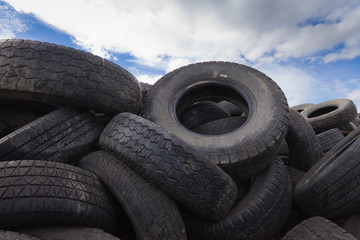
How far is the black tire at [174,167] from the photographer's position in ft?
5.52

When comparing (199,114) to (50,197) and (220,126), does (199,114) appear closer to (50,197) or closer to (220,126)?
(220,126)

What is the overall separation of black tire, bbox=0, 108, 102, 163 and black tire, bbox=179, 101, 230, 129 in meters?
1.25

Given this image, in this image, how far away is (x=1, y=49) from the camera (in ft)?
6.11

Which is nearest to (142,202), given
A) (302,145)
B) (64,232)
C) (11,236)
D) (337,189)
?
(64,232)

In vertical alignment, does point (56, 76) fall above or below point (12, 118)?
above

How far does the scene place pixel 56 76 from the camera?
6.18 ft

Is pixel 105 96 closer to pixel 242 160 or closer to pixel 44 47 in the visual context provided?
pixel 44 47

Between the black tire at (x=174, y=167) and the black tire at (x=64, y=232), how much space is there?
0.47 m

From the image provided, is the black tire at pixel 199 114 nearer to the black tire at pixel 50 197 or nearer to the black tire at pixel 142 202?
the black tire at pixel 142 202

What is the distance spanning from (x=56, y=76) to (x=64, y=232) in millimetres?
1138

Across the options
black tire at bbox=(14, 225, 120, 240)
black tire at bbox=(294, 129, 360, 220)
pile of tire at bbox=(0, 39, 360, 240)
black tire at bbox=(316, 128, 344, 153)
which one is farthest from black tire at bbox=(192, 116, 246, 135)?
black tire at bbox=(14, 225, 120, 240)

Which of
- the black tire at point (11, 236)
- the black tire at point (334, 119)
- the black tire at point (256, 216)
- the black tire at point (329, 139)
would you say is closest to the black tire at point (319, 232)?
the black tire at point (256, 216)

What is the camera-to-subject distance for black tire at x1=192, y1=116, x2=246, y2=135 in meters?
2.86

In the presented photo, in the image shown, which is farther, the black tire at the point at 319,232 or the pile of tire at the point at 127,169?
the black tire at the point at 319,232
